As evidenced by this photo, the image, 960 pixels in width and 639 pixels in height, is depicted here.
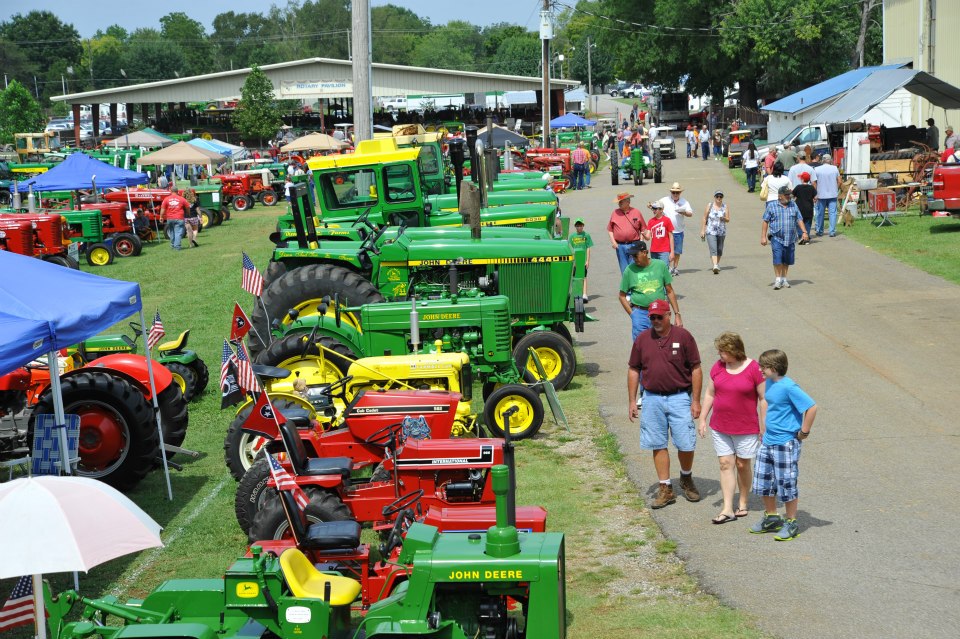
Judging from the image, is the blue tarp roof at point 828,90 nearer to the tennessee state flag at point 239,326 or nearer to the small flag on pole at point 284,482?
the tennessee state flag at point 239,326

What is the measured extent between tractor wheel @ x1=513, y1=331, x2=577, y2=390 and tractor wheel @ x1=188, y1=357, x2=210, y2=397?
12.1ft

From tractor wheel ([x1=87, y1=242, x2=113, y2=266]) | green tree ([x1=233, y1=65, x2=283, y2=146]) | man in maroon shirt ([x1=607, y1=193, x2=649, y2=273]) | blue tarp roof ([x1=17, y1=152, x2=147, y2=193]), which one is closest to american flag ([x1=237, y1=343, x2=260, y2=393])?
man in maroon shirt ([x1=607, y1=193, x2=649, y2=273])

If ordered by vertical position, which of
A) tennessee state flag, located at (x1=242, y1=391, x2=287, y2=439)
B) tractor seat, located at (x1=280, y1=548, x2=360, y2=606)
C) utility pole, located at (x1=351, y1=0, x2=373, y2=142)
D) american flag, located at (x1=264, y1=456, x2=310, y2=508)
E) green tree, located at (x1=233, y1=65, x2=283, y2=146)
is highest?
green tree, located at (x1=233, y1=65, x2=283, y2=146)

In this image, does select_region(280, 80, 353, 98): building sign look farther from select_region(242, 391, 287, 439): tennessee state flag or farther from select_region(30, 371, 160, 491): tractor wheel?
select_region(242, 391, 287, 439): tennessee state flag

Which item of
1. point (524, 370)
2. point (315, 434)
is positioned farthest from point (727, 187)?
point (315, 434)

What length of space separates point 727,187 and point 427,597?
30014mm

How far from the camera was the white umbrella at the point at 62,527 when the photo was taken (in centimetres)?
486

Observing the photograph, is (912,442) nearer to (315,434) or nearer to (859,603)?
(859,603)

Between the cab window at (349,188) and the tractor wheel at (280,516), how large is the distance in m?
8.47

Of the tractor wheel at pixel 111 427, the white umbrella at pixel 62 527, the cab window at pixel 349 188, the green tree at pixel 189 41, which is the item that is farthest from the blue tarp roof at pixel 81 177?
the green tree at pixel 189 41

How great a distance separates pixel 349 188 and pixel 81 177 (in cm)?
1600

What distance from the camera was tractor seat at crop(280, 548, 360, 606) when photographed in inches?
221

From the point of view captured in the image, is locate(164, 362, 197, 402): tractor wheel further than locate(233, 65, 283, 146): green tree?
No

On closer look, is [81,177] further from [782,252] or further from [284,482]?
[284,482]
